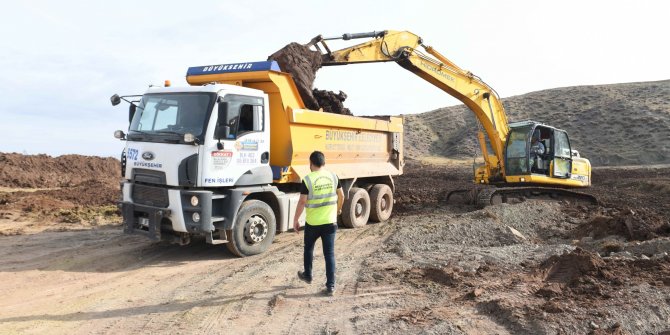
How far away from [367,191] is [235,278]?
5.60m

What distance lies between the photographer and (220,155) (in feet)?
24.0

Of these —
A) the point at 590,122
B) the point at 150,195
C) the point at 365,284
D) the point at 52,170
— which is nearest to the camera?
the point at 365,284

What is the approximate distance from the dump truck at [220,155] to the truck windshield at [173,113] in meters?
0.02

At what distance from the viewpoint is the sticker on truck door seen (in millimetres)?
7258

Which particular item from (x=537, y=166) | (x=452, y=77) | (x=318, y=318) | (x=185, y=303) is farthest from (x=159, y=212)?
(x=537, y=166)

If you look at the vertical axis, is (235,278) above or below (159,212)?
below

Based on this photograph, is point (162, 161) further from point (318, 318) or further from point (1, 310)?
point (318, 318)

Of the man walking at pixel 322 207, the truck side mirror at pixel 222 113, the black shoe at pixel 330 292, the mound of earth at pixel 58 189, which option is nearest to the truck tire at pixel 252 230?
the truck side mirror at pixel 222 113

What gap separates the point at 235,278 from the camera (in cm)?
650

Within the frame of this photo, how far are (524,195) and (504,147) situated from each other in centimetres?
151

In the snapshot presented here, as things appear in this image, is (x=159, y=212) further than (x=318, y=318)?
Yes

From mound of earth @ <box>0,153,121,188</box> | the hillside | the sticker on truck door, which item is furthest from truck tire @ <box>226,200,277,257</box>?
the hillside

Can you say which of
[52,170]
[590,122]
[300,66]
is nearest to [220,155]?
[300,66]

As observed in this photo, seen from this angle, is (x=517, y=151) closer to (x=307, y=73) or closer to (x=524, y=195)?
(x=524, y=195)
